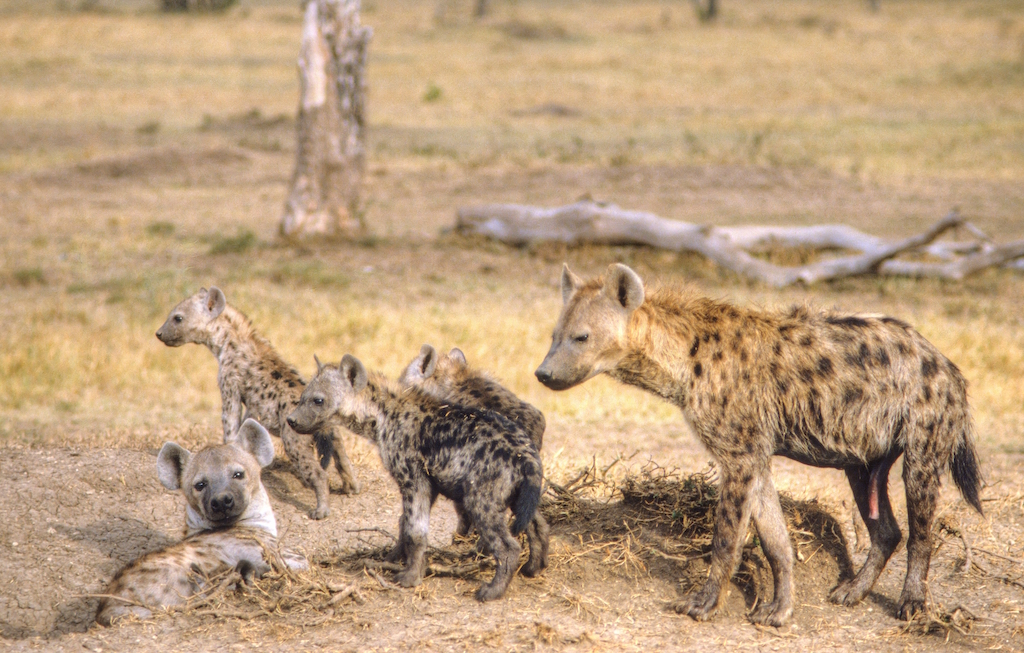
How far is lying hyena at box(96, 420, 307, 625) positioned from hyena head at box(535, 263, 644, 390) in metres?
1.35

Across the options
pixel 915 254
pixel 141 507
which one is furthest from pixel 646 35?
pixel 141 507

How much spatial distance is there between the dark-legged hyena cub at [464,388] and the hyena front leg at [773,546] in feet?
3.12

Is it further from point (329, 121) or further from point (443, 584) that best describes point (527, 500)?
point (329, 121)

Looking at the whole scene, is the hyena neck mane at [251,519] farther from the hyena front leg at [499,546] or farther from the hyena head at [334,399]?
the hyena front leg at [499,546]

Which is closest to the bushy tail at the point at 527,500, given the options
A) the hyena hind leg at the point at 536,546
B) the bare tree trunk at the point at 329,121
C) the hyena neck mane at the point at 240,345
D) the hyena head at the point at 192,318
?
the hyena hind leg at the point at 536,546

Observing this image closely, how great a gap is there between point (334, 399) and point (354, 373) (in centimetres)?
14

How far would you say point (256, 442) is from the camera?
493 centimetres

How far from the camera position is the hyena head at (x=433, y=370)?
5.08m

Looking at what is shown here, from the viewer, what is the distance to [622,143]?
19031 mm

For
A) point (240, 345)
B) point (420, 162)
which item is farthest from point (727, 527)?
point (420, 162)

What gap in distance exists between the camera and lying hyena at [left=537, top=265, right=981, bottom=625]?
14.3 ft

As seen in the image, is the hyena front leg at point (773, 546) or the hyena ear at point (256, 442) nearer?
the hyena front leg at point (773, 546)

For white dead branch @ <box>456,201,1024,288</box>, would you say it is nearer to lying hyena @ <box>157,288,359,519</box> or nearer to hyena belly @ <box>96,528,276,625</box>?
lying hyena @ <box>157,288,359,519</box>

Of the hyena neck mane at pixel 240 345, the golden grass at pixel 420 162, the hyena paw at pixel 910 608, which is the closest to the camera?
the hyena paw at pixel 910 608
